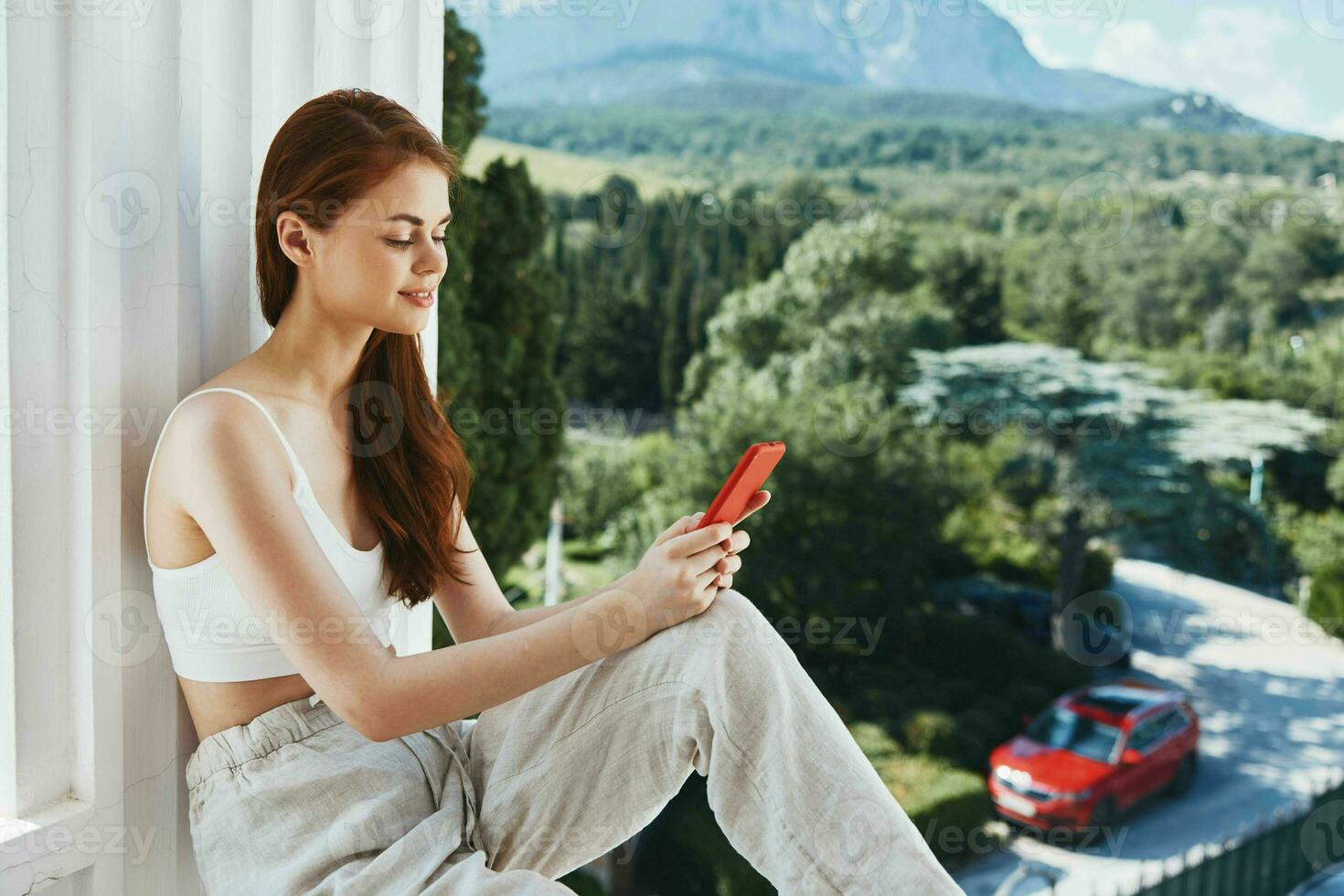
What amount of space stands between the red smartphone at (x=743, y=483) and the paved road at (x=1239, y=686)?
639 centimetres

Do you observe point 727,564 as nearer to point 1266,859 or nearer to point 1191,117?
point 1266,859

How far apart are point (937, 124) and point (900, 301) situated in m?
1.71

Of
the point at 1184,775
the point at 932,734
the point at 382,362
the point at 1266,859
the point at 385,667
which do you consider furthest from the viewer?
the point at 1184,775

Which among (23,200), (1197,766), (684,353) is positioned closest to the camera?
(23,200)

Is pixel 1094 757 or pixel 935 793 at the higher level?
pixel 1094 757

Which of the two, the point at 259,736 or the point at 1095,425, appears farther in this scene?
the point at 1095,425

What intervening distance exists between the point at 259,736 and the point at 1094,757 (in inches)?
242

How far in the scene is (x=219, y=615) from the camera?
90cm

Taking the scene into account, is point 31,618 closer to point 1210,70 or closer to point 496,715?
point 496,715

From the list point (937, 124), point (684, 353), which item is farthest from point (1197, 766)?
point (937, 124)

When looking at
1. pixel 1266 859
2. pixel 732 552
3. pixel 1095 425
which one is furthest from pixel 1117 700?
pixel 732 552

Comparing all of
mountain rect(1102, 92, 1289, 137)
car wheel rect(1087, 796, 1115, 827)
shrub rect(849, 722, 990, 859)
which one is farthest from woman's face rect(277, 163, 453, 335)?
mountain rect(1102, 92, 1289, 137)

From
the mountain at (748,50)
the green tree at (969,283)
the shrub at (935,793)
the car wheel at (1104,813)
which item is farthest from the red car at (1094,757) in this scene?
the mountain at (748,50)

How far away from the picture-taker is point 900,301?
298 inches
